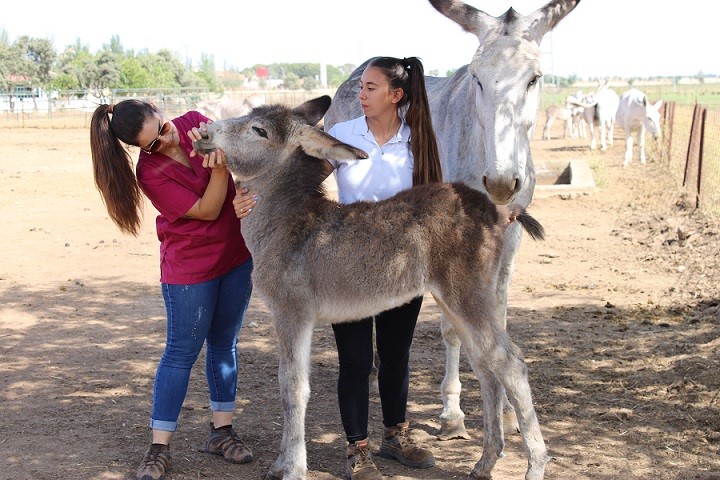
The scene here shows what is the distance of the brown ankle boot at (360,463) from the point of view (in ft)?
15.2

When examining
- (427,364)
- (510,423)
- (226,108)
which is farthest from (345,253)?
(226,108)

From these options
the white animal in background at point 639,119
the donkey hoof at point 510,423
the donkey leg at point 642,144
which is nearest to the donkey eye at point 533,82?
the donkey hoof at point 510,423

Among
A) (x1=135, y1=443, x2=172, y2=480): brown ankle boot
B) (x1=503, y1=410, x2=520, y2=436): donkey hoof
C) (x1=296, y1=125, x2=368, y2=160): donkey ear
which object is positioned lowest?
(x1=503, y1=410, x2=520, y2=436): donkey hoof

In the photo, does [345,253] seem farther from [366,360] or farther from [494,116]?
[494,116]

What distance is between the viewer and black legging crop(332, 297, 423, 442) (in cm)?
462

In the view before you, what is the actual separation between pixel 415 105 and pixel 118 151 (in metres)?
1.66

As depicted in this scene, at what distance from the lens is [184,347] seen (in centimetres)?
484

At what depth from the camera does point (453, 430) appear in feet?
18.0

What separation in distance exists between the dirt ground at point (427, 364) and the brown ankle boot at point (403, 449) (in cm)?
6

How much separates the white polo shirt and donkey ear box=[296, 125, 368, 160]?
0.79 ft

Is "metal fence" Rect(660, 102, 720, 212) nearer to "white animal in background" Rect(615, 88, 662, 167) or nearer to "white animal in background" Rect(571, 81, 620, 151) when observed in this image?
"white animal in background" Rect(615, 88, 662, 167)

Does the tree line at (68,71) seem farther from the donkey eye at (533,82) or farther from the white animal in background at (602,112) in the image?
the donkey eye at (533,82)

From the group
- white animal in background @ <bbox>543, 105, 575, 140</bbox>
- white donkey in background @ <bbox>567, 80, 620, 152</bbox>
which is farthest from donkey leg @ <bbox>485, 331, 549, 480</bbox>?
white animal in background @ <bbox>543, 105, 575, 140</bbox>

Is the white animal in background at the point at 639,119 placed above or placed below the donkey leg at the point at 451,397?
above
